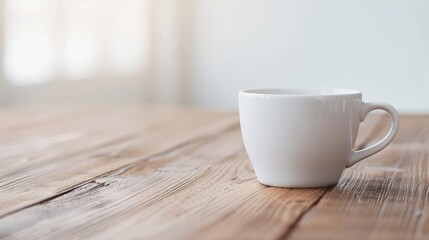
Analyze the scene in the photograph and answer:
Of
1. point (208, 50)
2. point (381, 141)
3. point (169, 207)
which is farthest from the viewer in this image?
point (208, 50)

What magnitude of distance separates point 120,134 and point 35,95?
2202mm

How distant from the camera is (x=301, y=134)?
0.71 meters

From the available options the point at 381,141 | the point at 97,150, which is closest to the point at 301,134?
the point at 381,141

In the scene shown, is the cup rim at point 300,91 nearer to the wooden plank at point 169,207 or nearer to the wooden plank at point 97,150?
the wooden plank at point 169,207

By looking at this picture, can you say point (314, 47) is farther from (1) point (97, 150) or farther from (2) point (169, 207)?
(2) point (169, 207)

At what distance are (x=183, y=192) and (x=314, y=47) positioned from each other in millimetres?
2840

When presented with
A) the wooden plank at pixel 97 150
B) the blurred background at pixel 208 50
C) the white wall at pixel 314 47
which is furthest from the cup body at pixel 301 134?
the white wall at pixel 314 47

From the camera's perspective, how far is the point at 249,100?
732 mm

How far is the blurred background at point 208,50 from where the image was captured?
3.23 metres

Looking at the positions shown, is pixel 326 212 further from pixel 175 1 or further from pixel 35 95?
pixel 175 1

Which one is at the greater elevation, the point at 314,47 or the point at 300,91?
the point at 300,91

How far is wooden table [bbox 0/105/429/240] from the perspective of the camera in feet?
1.81

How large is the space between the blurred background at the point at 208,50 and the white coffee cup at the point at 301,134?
96.2 inches

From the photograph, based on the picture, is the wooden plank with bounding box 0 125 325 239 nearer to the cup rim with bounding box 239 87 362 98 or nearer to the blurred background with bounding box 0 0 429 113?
the cup rim with bounding box 239 87 362 98
